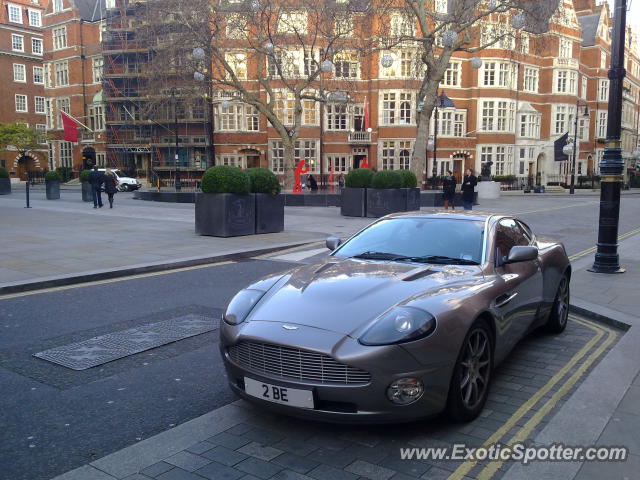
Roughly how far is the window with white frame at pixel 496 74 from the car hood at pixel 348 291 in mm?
49894

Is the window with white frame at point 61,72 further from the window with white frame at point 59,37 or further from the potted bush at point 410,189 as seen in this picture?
the potted bush at point 410,189

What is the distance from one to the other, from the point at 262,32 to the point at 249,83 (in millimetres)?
16981

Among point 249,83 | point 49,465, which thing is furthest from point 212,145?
point 49,465

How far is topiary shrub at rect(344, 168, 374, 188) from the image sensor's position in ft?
68.2

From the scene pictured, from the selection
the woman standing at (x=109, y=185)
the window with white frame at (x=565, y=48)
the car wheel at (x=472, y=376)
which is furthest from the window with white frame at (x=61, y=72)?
the car wheel at (x=472, y=376)

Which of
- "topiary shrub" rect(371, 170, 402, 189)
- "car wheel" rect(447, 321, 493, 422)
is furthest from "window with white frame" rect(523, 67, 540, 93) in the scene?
"car wheel" rect(447, 321, 493, 422)

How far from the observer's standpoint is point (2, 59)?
63438 mm

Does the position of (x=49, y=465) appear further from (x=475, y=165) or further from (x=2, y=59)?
(x=2, y=59)

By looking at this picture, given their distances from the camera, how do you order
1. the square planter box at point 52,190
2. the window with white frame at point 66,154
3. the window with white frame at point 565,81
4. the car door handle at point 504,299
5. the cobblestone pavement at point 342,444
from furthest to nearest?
the window with white frame at point 66,154, the window with white frame at point 565,81, the square planter box at point 52,190, the car door handle at point 504,299, the cobblestone pavement at point 342,444

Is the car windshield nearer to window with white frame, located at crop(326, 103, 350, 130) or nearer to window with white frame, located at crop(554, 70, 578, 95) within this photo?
window with white frame, located at crop(326, 103, 350, 130)

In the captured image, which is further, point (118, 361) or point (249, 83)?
point (249, 83)

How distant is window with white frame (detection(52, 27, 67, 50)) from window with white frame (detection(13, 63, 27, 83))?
9718mm

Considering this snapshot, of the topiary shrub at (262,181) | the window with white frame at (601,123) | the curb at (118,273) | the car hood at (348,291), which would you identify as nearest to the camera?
the car hood at (348,291)

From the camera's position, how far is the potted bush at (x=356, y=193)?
68.2 feet
